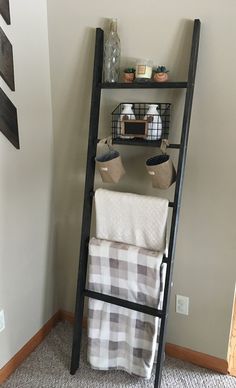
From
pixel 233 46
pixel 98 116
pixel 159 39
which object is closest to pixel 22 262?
pixel 98 116

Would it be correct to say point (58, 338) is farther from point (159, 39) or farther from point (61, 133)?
point (159, 39)

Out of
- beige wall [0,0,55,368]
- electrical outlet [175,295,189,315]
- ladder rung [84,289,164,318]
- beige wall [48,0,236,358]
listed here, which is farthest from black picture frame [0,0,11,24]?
electrical outlet [175,295,189,315]

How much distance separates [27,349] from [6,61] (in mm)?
1435

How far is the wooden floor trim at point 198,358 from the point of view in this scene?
1681mm

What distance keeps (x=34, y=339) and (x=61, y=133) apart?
1131 mm

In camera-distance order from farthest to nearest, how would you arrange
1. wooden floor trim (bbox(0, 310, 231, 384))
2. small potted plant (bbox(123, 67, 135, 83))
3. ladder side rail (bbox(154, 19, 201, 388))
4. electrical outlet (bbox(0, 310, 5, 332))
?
wooden floor trim (bbox(0, 310, 231, 384)), electrical outlet (bbox(0, 310, 5, 332)), small potted plant (bbox(123, 67, 135, 83)), ladder side rail (bbox(154, 19, 201, 388))

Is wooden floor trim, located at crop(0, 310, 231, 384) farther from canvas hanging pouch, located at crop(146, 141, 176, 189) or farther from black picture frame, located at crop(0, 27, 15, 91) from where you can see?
black picture frame, located at crop(0, 27, 15, 91)

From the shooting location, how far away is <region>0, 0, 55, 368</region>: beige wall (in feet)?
4.82

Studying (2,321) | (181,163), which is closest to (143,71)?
(181,163)

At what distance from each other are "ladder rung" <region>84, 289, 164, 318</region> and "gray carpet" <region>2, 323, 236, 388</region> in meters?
0.42

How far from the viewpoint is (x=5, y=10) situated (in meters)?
1.34

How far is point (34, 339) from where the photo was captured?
6.02 feet

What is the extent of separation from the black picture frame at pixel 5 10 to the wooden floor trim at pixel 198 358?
174cm

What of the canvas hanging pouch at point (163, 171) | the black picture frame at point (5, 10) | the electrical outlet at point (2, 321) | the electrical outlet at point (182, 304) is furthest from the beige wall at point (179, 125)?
the electrical outlet at point (2, 321)
